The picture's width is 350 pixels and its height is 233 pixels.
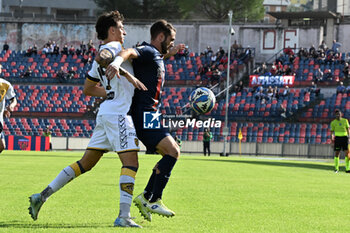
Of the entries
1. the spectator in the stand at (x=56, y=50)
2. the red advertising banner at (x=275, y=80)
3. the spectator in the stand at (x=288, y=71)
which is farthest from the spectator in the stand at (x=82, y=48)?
the spectator in the stand at (x=288, y=71)

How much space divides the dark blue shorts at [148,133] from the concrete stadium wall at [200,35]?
52.6m

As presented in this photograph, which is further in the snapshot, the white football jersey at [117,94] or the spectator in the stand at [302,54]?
the spectator in the stand at [302,54]

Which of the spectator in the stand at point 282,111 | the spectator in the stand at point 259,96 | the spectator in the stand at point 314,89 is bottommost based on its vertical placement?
the spectator in the stand at point 282,111

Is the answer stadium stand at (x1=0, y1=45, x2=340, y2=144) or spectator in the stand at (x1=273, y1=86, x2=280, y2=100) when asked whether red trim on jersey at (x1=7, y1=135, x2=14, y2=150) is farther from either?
spectator in the stand at (x1=273, y1=86, x2=280, y2=100)

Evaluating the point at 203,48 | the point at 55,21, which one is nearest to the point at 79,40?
the point at 55,21

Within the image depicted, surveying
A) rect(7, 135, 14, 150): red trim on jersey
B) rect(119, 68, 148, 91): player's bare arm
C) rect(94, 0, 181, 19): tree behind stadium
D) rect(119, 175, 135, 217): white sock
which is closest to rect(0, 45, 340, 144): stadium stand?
rect(7, 135, 14, 150): red trim on jersey

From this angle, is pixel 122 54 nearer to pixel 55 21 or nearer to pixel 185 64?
pixel 185 64

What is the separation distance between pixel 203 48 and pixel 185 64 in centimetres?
626

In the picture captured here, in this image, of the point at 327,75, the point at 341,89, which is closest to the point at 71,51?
the point at 327,75

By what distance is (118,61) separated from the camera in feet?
23.1

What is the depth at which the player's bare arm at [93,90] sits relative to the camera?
7.89 m

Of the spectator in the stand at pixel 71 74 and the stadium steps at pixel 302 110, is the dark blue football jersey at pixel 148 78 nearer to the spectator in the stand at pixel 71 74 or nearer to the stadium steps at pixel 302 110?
the stadium steps at pixel 302 110

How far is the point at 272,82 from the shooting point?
167 ft

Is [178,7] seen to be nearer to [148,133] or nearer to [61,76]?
[61,76]
